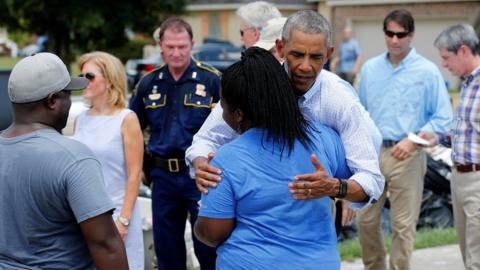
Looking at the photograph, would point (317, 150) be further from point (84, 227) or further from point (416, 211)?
point (416, 211)

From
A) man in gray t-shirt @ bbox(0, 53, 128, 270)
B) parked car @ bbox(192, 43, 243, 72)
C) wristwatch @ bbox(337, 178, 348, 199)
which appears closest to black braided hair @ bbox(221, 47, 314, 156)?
wristwatch @ bbox(337, 178, 348, 199)

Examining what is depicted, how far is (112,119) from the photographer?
215 inches

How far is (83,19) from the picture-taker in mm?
25141

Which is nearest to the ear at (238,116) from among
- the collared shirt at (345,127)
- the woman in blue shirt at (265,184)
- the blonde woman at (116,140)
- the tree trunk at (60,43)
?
the woman in blue shirt at (265,184)

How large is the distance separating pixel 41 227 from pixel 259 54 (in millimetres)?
1164

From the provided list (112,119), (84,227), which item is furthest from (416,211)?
(84,227)

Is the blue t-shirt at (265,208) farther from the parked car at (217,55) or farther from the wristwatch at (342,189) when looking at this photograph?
the parked car at (217,55)

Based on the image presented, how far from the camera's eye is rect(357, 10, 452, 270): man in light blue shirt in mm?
6730

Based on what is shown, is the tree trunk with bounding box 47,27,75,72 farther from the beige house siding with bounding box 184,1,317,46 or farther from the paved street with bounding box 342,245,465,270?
the paved street with bounding box 342,245,465,270

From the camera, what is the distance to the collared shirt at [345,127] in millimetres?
3650

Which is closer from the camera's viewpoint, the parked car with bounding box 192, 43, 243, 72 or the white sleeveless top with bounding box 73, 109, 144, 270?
the white sleeveless top with bounding box 73, 109, 144, 270

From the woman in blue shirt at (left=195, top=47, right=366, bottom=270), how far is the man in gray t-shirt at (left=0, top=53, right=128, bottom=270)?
Result: 17.8 inches

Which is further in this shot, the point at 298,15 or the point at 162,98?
the point at 162,98

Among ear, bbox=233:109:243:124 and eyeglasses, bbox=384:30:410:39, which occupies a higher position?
ear, bbox=233:109:243:124
